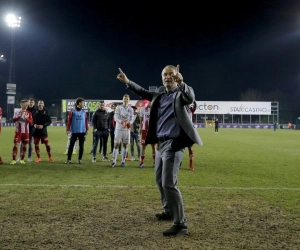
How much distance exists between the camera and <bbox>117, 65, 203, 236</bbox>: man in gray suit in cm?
436

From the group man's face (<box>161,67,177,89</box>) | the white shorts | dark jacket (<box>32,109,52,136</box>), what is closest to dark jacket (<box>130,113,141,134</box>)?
the white shorts

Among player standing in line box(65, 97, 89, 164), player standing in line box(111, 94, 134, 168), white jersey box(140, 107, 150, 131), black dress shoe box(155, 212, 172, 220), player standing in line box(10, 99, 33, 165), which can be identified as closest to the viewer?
black dress shoe box(155, 212, 172, 220)

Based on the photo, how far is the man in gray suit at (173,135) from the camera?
4.36 m

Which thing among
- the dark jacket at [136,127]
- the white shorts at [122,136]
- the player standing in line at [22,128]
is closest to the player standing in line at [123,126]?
the white shorts at [122,136]

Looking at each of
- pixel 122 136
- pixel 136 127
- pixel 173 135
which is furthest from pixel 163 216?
pixel 136 127

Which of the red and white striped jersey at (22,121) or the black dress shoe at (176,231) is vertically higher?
the red and white striped jersey at (22,121)

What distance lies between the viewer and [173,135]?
461 centimetres

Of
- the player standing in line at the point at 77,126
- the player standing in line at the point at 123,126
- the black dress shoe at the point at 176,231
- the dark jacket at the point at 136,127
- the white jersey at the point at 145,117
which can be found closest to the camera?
the black dress shoe at the point at 176,231

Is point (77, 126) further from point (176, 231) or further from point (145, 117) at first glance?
point (176, 231)

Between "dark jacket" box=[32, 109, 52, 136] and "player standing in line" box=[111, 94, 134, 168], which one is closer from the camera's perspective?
"player standing in line" box=[111, 94, 134, 168]

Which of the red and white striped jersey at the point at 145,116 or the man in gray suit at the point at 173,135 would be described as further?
the red and white striped jersey at the point at 145,116

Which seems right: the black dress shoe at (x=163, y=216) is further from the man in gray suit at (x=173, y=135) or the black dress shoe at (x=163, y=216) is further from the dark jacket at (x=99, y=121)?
the dark jacket at (x=99, y=121)

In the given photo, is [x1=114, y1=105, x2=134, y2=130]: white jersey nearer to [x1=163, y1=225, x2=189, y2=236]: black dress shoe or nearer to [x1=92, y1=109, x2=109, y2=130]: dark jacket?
[x1=92, y1=109, x2=109, y2=130]: dark jacket

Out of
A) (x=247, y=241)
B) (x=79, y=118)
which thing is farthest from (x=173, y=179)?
(x=79, y=118)
